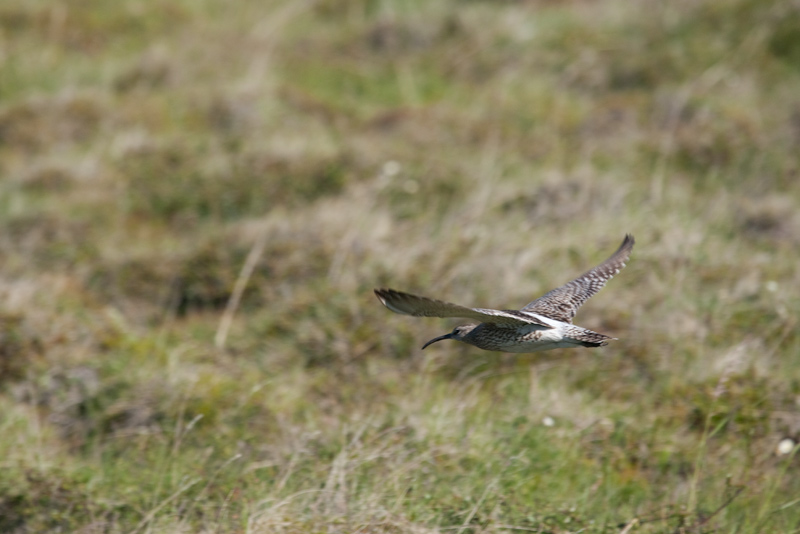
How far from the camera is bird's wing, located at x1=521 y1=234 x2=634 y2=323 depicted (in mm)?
4414

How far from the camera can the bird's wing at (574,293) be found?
174 inches

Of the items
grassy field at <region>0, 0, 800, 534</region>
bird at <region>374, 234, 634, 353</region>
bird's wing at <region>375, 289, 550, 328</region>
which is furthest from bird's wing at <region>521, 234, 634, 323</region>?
bird's wing at <region>375, 289, 550, 328</region>

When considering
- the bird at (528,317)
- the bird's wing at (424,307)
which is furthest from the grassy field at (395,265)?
the bird's wing at (424,307)

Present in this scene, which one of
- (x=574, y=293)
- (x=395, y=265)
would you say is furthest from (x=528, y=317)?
(x=395, y=265)

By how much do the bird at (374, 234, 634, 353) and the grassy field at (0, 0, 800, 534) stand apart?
542 mm

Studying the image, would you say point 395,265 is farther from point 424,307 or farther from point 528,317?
point 424,307

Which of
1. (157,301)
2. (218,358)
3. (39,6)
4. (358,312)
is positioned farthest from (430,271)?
(39,6)

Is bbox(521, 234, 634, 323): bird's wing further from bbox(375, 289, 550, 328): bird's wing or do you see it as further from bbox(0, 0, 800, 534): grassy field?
bbox(375, 289, 550, 328): bird's wing

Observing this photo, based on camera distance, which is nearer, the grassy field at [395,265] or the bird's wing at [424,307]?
the bird's wing at [424,307]

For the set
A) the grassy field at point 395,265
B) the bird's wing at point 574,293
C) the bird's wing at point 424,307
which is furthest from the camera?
the bird's wing at point 574,293

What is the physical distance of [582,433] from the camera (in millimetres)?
4625

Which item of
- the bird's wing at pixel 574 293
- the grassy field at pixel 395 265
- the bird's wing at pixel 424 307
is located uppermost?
the bird's wing at pixel 424 307

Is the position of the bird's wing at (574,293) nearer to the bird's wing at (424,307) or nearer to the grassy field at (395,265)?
the grassy field at (395,265)

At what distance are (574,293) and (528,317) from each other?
829 millimetres
